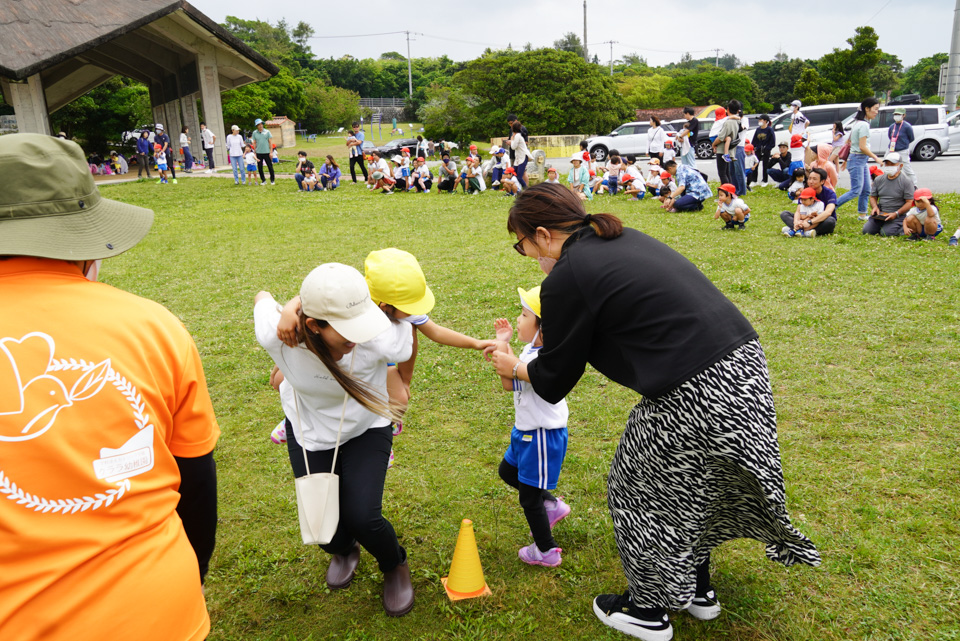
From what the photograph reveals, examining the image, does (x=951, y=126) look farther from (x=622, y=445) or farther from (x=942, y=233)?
(x=622, y=445)

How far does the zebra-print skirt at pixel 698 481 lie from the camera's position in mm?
2309

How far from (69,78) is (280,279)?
28.5m

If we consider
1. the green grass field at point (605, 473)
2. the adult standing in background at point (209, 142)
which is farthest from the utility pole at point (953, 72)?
the adult standing in background at point (209, 142)

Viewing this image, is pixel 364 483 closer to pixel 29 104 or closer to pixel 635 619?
pixel 635 619

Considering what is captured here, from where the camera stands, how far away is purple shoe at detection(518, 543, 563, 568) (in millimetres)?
3320

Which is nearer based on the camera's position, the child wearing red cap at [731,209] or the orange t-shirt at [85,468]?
the orange t-shirt at [85,468]

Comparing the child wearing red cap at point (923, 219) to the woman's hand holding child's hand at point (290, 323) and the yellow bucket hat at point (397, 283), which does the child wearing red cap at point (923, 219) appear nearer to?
the yellow bucket hat at point (397, 283)

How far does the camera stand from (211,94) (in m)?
25.3

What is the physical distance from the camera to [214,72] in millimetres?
25375

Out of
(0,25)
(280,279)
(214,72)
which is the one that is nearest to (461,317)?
(280,279)

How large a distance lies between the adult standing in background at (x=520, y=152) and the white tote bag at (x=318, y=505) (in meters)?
14.3

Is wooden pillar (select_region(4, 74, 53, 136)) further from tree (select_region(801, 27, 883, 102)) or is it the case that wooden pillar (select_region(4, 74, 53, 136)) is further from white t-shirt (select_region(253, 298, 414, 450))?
tree (select_region(801, 27, 883, 102))

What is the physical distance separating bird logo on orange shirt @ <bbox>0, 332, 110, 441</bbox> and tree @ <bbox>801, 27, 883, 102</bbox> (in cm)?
4441

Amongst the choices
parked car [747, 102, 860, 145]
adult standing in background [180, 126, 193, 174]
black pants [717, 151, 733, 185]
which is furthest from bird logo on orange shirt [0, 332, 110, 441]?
adult standing in background [180, 126, 193, 174]
